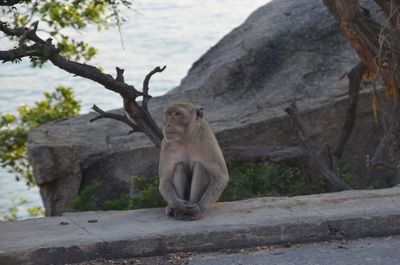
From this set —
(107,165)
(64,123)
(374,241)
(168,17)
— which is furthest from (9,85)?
(374,241)

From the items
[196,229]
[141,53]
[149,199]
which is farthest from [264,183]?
[141,53]

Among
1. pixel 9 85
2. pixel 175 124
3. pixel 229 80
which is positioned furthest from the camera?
pixel 9 85

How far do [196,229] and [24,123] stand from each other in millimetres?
5696

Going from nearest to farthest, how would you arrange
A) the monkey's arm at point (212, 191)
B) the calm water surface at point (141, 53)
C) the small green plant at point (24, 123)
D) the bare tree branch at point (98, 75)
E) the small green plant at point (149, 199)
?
the bare tree branch at point (98, 75), the monkey's arm at point (212, 191), the small green plant at point (149, 199), the small green plant at point (24, 123), the calm water surface at point (141, 53)

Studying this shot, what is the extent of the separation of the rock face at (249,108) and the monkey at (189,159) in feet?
8.58

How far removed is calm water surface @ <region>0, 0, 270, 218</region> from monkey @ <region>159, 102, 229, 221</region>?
701 centimetres

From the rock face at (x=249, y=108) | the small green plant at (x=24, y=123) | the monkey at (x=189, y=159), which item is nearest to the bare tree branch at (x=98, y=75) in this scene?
the monkey at (x=189, y=159)

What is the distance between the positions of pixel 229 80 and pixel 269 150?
6.27 ft

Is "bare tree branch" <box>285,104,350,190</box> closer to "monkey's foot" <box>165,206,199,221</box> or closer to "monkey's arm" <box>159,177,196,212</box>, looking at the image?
"monkey's arm" <box>159,177,196,212</box>

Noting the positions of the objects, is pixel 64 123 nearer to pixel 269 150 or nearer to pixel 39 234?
pixel 269 150

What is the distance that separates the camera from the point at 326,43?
406 inches

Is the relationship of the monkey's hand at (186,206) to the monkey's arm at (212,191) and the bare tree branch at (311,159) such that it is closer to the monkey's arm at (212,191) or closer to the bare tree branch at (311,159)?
the monkey's arm at (212,191)

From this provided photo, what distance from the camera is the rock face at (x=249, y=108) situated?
9.45m

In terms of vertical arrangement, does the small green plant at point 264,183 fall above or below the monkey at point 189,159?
below
